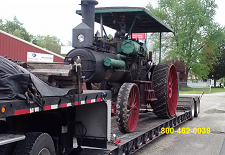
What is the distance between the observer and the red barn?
56.6 feet

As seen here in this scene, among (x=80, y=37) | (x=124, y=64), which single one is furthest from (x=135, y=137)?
(x=80, y=37)

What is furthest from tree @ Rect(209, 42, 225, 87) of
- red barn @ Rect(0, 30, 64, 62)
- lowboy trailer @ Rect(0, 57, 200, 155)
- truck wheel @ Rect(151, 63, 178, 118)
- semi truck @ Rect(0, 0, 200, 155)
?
lowboy trailer @ Rect(0, 57, 200, 155)

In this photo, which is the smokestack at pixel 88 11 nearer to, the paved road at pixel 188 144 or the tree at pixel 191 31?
the paved road at pixel 188 144

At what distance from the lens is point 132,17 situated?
7.71 metres

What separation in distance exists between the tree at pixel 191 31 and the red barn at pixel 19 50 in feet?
74.8

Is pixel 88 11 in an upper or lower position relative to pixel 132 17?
lower

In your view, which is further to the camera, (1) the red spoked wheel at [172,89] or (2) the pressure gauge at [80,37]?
Answer: (1) the red spoked wheel at [172,89]

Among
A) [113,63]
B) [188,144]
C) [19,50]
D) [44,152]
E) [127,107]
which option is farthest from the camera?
[19,50]

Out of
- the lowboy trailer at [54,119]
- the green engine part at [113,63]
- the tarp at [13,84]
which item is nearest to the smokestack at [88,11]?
the green engine part at [113,63]

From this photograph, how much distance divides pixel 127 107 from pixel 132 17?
2.81 meters

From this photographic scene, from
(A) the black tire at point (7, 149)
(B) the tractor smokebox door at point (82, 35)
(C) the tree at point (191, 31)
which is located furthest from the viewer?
(C) the tree at point (191, 31)

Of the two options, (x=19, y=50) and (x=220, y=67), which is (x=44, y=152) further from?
(x=220, y=67)

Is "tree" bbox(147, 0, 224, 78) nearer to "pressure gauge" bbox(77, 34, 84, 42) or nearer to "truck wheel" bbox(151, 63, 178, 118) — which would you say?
"truck wheel" bbox(151, 63, 178, 118)

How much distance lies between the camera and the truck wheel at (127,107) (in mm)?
5648
